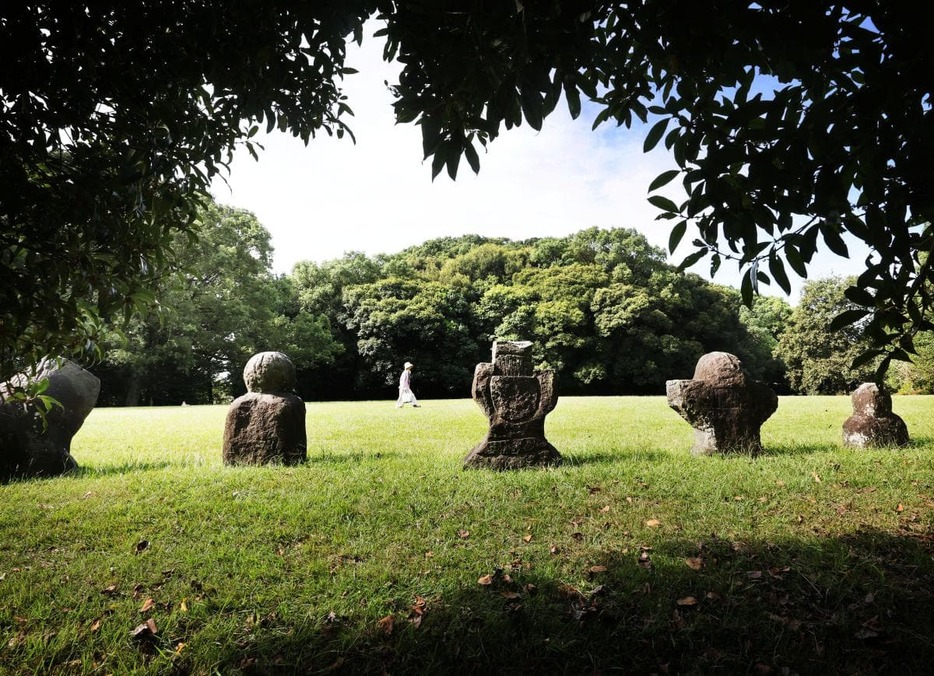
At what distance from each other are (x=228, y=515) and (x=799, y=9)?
5.62 metres

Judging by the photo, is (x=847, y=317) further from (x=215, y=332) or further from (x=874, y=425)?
(x=215, y=332)

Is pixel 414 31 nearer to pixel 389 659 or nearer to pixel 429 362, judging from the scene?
pixel 389 659

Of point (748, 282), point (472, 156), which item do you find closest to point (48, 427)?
point (472, 156)

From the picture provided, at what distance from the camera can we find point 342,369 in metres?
35.3

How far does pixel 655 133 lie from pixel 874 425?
8007 mm

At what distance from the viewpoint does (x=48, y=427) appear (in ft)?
22.1

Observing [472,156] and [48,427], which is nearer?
[472,156]

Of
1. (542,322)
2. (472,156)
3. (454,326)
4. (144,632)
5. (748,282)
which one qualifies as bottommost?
(144,632)

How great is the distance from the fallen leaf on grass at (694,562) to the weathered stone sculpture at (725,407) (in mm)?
4040

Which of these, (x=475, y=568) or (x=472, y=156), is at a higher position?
(x=472, y=156)

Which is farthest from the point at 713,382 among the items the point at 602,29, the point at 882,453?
the point at 602,29

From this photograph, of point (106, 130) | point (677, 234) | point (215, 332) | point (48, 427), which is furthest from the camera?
point (215, 332)

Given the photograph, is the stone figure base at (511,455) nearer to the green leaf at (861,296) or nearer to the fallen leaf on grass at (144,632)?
the fallen leaf on grass at (144,632)

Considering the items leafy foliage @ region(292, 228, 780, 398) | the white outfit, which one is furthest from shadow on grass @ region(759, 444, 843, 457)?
leafy foliage @ region(292, 228, 780, 398)
